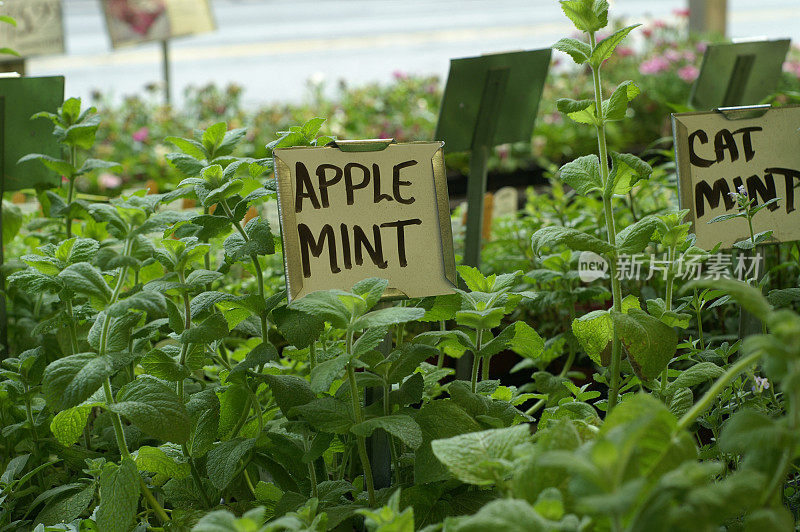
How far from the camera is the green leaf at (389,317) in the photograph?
2.42 feet

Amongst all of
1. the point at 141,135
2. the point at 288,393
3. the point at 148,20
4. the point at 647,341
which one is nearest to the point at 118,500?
the point at 288,393

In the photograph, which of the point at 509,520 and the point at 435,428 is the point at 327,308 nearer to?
the point at 435,428

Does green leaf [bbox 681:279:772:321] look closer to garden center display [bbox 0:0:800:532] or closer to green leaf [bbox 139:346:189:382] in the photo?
garden center display [bbox 0:0:800:532]

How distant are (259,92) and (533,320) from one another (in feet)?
16.9

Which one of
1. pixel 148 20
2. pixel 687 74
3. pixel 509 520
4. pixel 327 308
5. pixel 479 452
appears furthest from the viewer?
pixel 687 74

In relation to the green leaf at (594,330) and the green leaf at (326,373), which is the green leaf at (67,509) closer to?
the green leaf at (326,373)

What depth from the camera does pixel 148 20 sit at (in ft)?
10.1

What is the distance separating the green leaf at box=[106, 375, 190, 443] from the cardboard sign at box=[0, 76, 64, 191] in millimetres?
649

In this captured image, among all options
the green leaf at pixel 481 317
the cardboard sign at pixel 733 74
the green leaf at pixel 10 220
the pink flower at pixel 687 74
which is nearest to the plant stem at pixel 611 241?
the green leaf at pixel 481 317

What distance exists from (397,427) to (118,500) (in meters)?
0.30

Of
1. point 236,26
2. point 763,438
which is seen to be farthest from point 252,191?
point 236,26

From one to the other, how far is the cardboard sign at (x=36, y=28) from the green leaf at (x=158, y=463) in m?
2.15

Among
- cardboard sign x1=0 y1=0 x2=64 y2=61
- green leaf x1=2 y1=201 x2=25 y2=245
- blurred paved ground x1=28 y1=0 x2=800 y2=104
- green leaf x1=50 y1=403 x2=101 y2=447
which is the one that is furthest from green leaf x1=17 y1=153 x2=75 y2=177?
blurred paved ground x1=28 y1=0 x2=800 y2=104

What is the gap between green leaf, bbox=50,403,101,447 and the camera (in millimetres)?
930
